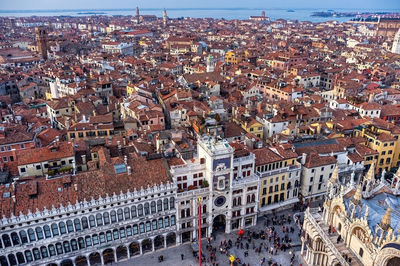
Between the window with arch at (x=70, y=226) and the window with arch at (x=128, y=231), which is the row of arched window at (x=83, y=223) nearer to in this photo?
the window with arch at (x=70, y=226)

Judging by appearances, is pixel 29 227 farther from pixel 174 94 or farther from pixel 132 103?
pixel 174 94

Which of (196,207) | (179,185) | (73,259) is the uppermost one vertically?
(179,185)

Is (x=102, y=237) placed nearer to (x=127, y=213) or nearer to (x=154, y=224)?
(x=127, y=213)

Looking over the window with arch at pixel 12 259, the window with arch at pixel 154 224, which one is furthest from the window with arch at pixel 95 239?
the window with arch at pixel 12 259

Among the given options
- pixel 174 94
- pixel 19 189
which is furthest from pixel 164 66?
pixel 19 189

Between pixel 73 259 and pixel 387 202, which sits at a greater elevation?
pixel 387 202

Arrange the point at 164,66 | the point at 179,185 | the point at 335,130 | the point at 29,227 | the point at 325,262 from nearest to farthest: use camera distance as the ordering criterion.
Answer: the point at 29,227, the point at 325,262, the point at 179,185, the point at 335,130, the point at 164,66

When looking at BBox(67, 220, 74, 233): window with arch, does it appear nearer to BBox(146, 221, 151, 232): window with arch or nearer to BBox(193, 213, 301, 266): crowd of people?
BBox(146, 221, 151, 232): window with arch
